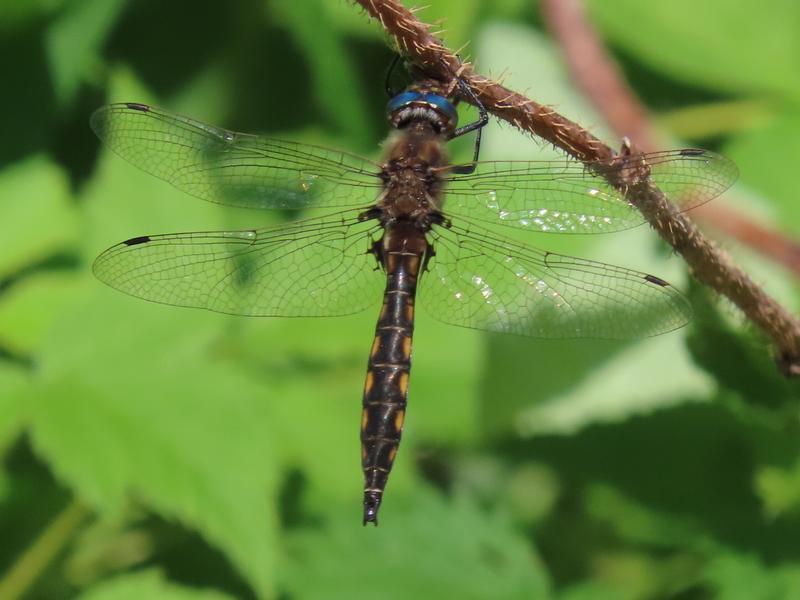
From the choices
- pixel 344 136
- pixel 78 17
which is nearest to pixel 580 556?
pixel 344 136

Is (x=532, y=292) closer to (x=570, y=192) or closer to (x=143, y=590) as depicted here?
(x=570, y=192)

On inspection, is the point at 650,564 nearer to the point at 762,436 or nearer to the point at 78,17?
the point at 762,436

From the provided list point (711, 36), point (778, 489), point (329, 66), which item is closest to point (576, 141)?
point (778, 489)

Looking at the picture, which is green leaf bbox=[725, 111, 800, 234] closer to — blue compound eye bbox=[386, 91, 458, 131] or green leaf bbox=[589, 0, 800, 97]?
green leaf bbox=[589, 0, 800, 97]

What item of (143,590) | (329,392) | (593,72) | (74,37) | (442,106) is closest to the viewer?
(442,106)

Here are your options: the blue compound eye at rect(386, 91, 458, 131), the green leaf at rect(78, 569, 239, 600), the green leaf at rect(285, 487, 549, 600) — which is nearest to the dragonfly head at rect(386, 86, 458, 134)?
the blue compound eye at rect(386, 91, 458, 131)

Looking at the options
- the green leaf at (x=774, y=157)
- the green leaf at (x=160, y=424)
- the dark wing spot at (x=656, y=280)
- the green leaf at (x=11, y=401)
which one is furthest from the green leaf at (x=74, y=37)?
the green leaf at (x=774, y=157)
